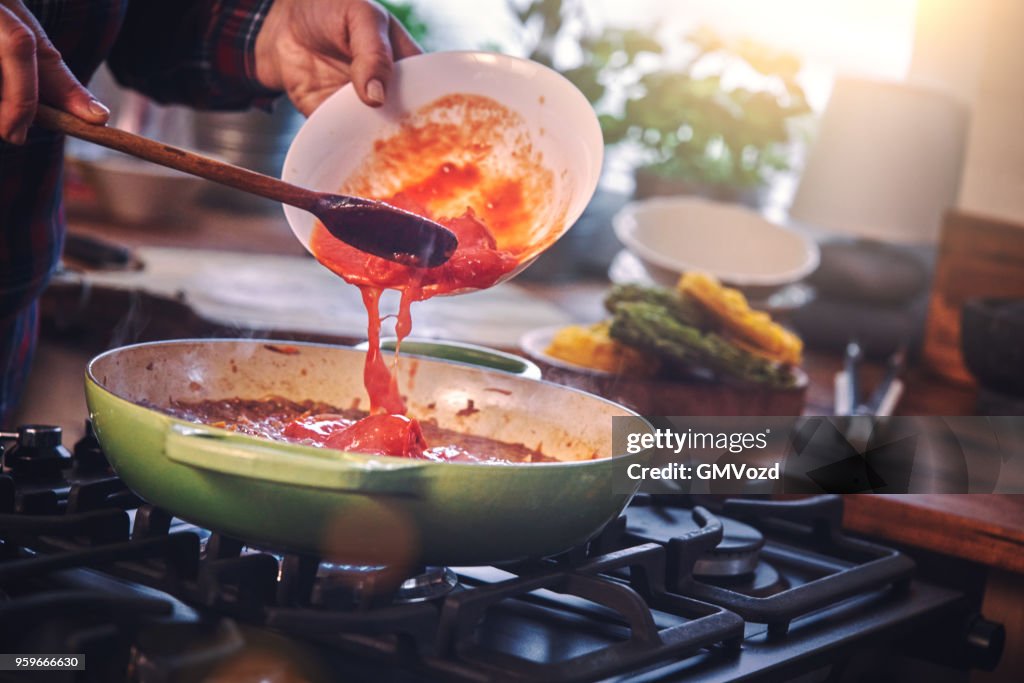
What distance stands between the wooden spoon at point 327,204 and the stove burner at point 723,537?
310mm

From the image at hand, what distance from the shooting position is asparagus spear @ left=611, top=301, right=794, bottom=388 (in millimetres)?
1598

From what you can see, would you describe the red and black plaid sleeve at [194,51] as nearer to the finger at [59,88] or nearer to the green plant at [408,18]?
the finger at [59,88]

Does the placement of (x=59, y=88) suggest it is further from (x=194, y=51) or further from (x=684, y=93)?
(x=684, y=93)

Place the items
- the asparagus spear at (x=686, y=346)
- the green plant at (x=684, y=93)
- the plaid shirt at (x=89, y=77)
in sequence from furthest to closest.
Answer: the green plant at (x=684, y=93) → the asparagus spear at (x=686, y=346) → the plaid shirt at (x=89, y=77)

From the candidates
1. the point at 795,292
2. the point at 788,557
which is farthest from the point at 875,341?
the point at 788,557

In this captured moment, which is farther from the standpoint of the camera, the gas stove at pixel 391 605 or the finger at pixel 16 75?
the finger at pixel 16 75

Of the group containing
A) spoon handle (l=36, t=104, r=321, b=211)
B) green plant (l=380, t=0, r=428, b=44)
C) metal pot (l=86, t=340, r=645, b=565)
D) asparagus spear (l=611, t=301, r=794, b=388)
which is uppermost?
green plant (l=380, t=0, r=428, b=44)

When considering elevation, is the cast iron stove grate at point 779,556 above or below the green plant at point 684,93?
below

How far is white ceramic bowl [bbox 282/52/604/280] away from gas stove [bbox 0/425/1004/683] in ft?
1.06

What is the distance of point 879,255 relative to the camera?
2555mm

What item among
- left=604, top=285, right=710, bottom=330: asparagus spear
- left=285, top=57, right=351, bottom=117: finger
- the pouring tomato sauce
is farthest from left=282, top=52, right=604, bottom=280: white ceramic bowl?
left=604, top=285, right=710, bottom=330: asparagus spear

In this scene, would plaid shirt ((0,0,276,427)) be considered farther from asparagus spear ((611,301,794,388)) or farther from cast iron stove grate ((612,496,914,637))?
cast iron stove grate ((612,496,914,637))

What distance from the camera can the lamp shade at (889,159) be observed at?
2475mm

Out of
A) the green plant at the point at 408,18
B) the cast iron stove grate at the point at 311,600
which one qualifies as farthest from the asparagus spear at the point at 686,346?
the green plant at the point at 408,18
